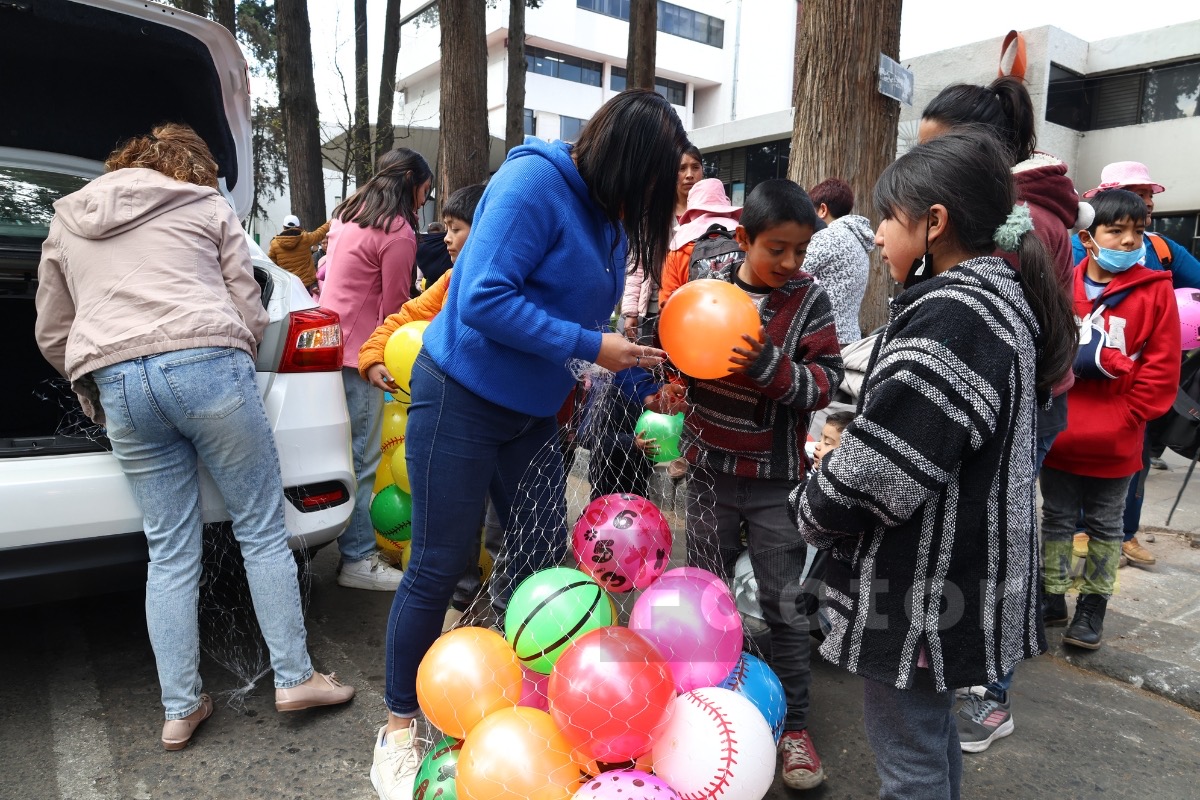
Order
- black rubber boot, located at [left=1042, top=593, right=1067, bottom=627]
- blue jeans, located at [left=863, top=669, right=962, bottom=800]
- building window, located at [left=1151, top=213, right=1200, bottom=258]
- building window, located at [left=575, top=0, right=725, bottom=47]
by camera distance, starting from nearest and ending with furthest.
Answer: blue jeans, located at [left=863, top=669, right=962, bottom=800]
black rubber boot, located at [left=1042, top=593, right=1067, bottom=627]
building window, located at [left=1151, top=213, right=1200, bottom=258]
building window, located at [left=575, top=0, right=725, bottom=47]

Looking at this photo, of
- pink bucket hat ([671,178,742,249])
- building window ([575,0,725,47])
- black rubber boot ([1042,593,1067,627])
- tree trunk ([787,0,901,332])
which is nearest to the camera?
black rubber boot ([1042,593,1067,627])

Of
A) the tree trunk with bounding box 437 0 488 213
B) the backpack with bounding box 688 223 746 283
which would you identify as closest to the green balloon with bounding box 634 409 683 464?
the backpack with bounding box 688 223 746 283

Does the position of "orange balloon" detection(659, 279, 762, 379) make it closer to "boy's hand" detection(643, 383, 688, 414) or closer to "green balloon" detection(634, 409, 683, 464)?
"boy's hand" detection(643, 383, 688, 414)

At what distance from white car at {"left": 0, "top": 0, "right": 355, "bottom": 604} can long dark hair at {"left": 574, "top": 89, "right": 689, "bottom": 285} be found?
3.79 feet

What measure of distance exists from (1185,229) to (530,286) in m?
17.0

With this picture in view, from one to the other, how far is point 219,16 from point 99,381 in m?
9.20

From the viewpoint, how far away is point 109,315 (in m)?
2.10

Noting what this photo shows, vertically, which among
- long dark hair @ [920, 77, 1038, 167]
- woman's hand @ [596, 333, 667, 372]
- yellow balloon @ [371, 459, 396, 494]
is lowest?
yellow balloon @ [371, 459, 396, 494]

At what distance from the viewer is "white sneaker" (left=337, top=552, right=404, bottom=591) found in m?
3.33

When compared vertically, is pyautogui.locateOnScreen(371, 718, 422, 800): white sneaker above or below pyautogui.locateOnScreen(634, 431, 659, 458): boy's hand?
below

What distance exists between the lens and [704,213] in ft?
11.4

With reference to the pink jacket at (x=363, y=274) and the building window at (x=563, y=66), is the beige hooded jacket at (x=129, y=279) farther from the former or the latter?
the building window at (x=563, y=66)

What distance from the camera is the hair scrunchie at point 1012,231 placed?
4.83 feet

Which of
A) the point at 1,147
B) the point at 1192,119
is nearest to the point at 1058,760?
the point at 1,147
